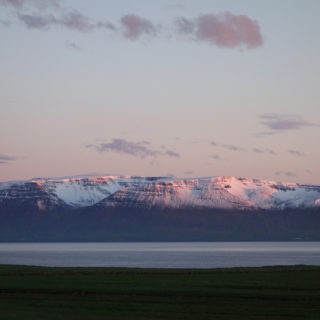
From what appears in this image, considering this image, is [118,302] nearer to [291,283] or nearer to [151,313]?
[151,313]

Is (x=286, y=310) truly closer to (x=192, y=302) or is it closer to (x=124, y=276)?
(x=192, y=302)

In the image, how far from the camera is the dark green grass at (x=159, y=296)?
4475 cm

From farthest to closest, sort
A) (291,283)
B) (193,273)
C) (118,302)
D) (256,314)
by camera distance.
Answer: (193,273), (291,283), (118,302), (256,314)

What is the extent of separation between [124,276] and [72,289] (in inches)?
617

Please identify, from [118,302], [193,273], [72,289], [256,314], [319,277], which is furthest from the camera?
[193,273]

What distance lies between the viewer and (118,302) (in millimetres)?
49906

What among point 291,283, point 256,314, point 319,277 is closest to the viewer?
point 256,314

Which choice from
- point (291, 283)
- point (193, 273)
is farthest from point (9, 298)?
point (193, 273)

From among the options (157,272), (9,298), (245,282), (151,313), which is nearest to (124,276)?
(157,272)

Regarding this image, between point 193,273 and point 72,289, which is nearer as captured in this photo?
point 72,289

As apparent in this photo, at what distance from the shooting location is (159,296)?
5375cm

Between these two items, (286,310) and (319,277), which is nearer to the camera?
(286,310)

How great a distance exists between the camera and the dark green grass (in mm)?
44750

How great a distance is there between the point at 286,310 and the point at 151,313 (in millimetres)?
8009
